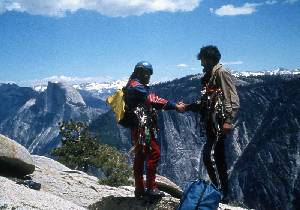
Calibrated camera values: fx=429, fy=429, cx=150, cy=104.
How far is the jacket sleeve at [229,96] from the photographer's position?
916cm

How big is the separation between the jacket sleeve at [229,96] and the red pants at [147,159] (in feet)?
5.80

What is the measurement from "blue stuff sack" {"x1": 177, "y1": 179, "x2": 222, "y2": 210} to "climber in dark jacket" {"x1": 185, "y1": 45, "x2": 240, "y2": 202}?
1.20m

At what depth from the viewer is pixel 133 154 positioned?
10.1 metres

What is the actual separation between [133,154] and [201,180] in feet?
7.42

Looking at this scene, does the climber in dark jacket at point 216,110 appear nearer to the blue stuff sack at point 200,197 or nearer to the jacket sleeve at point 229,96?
the jacket sleeve at point 229,96

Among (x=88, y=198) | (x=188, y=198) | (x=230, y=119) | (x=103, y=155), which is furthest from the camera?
(x=103, y=155)

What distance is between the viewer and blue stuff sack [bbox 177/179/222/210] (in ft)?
25.8

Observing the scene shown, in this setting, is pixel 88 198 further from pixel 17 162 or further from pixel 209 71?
pixel 209 71

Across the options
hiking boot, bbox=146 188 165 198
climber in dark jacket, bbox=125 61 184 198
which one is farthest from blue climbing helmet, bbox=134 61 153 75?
hiking boot, bbox=146 188 165 198

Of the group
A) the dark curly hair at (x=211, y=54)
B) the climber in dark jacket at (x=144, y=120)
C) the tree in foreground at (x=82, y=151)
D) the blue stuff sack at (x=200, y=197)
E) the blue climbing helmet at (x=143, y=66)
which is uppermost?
the dark curly hair at (x=211, y=54)

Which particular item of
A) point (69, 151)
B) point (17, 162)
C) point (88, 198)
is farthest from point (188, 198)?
point (69, 151)

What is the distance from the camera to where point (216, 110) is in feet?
30.4

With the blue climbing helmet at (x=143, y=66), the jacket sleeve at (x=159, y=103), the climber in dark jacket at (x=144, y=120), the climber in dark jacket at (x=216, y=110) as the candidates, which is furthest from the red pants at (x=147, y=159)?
the blue climbing helmet at (x=143, y=66)

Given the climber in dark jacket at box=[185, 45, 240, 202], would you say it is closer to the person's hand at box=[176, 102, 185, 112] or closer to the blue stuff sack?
the person's hand at box=[176, 102, 185, 112]
